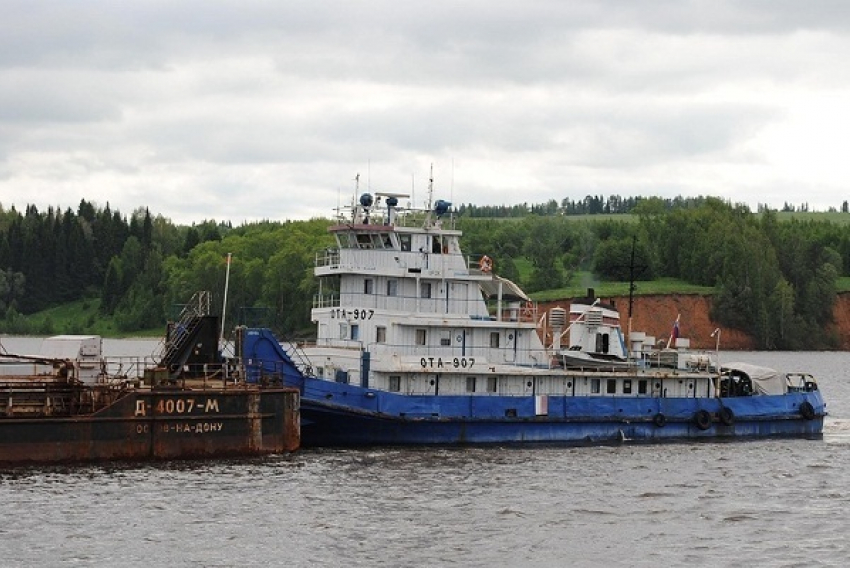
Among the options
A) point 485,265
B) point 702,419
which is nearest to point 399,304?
point 485,265

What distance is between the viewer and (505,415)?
44.7m

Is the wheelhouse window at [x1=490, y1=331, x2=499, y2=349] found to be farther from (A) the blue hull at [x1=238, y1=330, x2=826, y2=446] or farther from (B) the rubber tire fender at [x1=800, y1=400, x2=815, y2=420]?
(B) the rubber tire fender at [x1=800, y1=400, x2=815, y2=420]

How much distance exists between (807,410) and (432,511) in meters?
21.8

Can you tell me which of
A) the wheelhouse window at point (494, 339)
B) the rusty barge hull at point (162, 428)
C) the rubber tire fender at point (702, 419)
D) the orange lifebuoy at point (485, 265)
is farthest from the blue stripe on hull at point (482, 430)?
the orange lifebuoy at point (485, 265)

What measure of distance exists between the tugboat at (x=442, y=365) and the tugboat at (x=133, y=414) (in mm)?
2213

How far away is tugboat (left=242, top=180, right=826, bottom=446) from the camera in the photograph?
141 feet

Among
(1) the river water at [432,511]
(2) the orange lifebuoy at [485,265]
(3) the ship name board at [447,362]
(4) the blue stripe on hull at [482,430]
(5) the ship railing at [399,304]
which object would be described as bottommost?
(1) the river water at [432,511]

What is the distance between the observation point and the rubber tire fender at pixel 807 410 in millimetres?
50688

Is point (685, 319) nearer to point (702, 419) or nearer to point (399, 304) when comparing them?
point (702, 419)

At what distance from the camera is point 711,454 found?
1786 inches

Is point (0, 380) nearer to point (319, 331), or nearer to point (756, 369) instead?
point (319, 331)

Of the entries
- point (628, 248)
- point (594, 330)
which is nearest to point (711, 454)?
point (594, 330)

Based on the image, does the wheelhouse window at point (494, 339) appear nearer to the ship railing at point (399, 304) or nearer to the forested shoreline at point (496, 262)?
the ship railing at point (399, 304)

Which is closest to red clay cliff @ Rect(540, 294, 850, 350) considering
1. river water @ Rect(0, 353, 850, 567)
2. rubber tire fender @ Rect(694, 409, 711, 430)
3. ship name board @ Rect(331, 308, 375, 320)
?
rubber tire fender @ Rect(694, 409, 711, 430)
